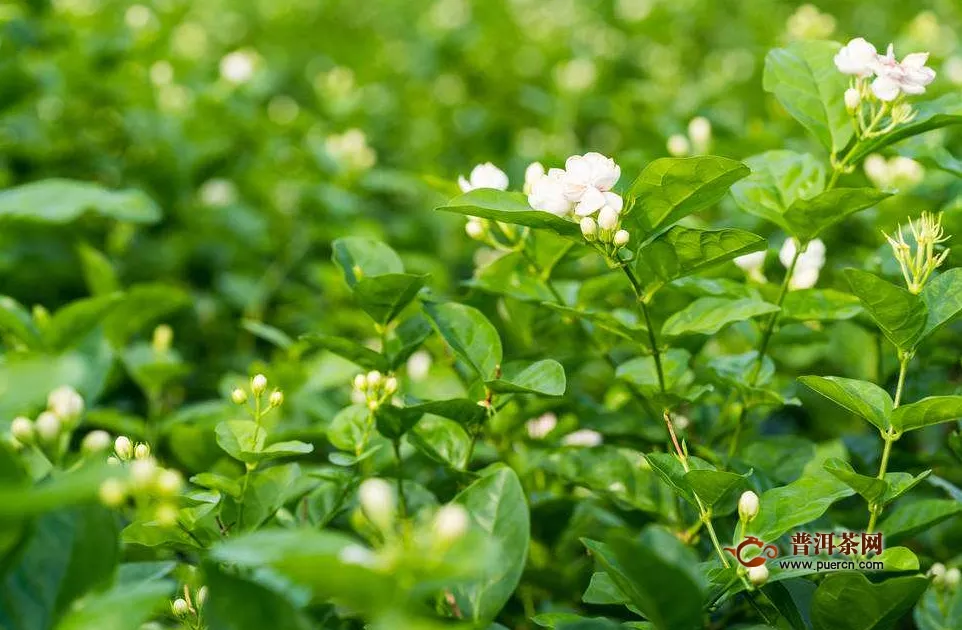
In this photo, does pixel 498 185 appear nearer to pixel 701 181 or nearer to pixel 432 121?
pixel 701 181

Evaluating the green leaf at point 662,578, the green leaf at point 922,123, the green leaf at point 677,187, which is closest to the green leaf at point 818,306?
the green leaf at point 922,123

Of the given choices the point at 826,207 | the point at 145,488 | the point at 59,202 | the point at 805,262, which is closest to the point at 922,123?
the point at 826,207

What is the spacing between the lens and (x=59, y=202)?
66.8 inches

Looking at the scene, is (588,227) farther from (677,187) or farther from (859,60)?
(859,60)

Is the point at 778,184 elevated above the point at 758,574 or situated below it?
above

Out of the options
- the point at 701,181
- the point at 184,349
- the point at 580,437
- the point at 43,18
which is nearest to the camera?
the point at 701,181

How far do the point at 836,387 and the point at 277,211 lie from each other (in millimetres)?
1638

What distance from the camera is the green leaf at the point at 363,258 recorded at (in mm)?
1382

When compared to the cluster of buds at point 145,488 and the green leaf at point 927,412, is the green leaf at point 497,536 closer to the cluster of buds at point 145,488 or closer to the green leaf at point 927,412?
the cluster of buds at point 145,488

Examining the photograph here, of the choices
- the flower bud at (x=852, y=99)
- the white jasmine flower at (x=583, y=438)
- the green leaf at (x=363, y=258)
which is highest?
the flower bud at (x=852, y=99)

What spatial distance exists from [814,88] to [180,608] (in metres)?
1.05

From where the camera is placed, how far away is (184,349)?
88.6 inches

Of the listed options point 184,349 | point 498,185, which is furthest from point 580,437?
point 184,349

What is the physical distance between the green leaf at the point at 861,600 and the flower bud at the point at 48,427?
0.87m
